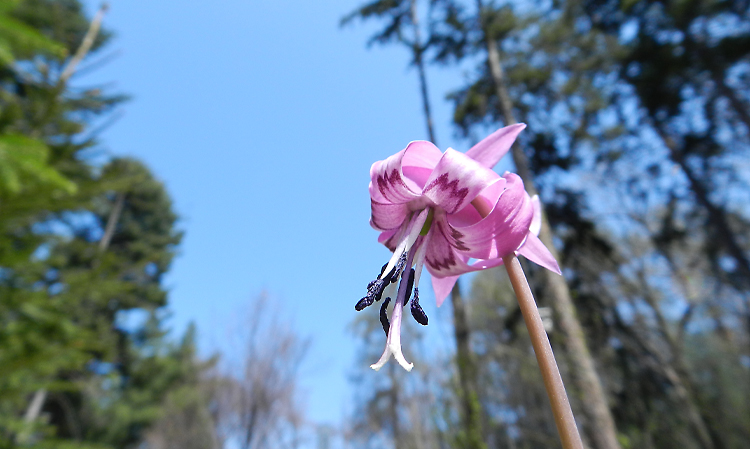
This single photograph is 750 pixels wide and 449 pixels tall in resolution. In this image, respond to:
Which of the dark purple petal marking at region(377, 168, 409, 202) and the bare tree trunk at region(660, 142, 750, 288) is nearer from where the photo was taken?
the dark purple petal marking at region(377, 168, 409, 202)

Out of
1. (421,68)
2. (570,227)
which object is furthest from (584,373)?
(421,68)

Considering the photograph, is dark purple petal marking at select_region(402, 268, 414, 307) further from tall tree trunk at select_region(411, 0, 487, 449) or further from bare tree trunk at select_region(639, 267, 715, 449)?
bare tree trunk at select_region(639, 267, 715, 449)

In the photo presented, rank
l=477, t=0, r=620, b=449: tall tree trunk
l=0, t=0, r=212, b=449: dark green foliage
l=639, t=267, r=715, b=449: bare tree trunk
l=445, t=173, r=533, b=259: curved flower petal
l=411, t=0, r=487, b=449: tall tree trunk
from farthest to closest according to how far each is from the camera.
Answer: l=639, t=267, r=715, b=449: bare tree trunk, l=411, t=0, r=487, b=449: tall tree trunk, l=477, t=0, r=620, b=449: tall tree trunk, l=0, t=0, r=212, b=449: dark green foliage, l=445, t=173, r=533, b=259: curved flower petal

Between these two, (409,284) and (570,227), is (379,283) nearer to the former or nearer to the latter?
(409,284)

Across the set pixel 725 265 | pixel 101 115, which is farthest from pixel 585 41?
pixel 101 115

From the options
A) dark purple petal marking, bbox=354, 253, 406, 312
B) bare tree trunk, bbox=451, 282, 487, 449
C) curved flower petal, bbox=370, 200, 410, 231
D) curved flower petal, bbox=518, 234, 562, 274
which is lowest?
bare tree trunk, bbox=451, 282, 487, 449

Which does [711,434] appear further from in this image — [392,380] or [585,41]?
[392,380]

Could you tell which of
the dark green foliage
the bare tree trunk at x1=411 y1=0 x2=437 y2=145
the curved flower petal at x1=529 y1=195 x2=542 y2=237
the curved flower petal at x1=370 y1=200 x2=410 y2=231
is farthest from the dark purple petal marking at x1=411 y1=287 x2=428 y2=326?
the bare tree trunk at x1=411 y1=0 x2=437 y2=145

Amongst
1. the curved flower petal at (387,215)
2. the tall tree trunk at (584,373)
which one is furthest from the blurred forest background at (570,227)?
the curved flower petal at (387,215)
